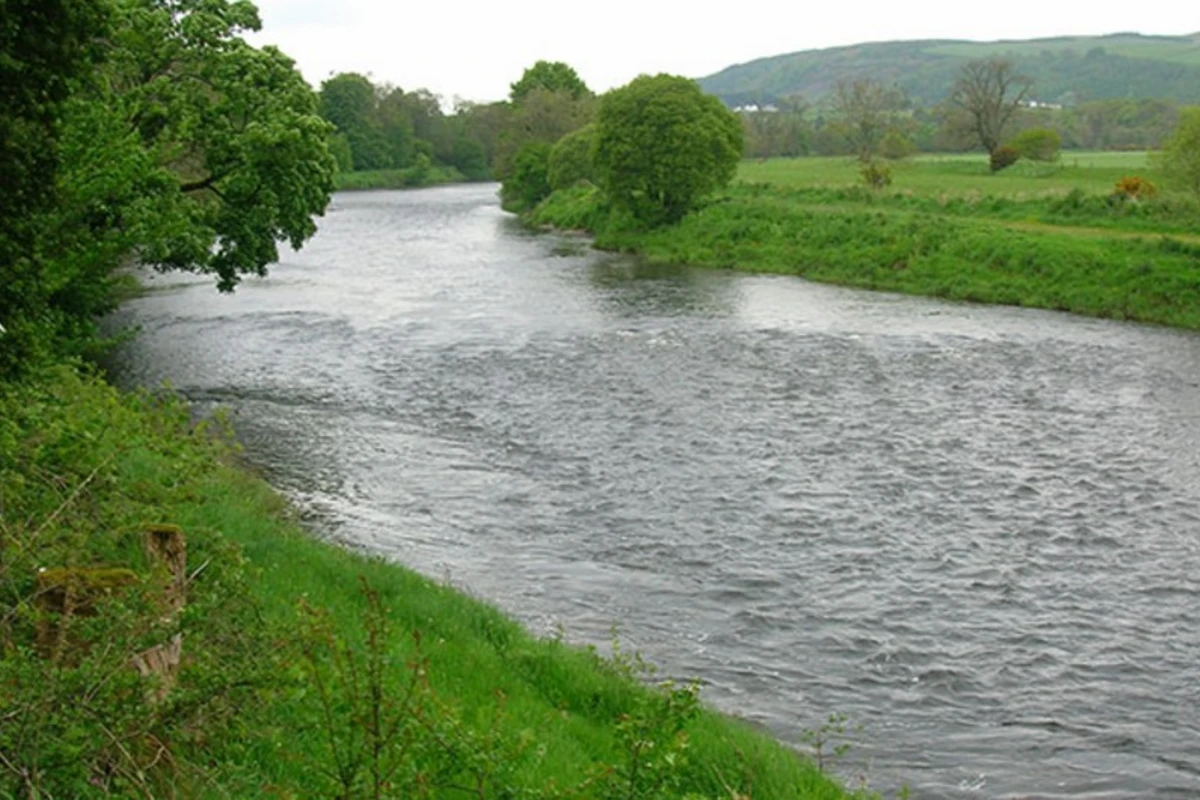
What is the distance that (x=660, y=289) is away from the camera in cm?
4412

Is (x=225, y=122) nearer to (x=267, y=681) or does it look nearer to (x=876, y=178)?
(x=267, y=681)

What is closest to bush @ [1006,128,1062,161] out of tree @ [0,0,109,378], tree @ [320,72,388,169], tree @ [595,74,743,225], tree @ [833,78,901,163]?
tree @ [833,78,901,163]

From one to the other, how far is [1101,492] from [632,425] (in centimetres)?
873

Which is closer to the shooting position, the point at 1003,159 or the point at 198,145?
the point at 198,145

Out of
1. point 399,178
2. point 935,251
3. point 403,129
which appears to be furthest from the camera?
point 403,129

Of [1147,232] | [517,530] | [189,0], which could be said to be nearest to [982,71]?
[1147,232]

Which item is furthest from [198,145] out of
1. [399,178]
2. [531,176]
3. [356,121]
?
[356,121]

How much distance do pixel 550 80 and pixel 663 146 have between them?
2486 inches

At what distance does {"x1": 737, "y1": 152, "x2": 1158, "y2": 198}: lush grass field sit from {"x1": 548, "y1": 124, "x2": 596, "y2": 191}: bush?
33.9 feet

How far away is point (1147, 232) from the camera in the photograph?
44.0m

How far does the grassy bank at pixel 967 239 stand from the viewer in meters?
38.5

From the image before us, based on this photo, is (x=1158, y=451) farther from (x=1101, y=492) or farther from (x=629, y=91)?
(x=629, y=91)

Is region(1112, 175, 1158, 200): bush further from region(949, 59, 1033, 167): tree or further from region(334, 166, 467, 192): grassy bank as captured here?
region(334, 166, 467, 192): grassy bank

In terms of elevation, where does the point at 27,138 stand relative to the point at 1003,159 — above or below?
above
